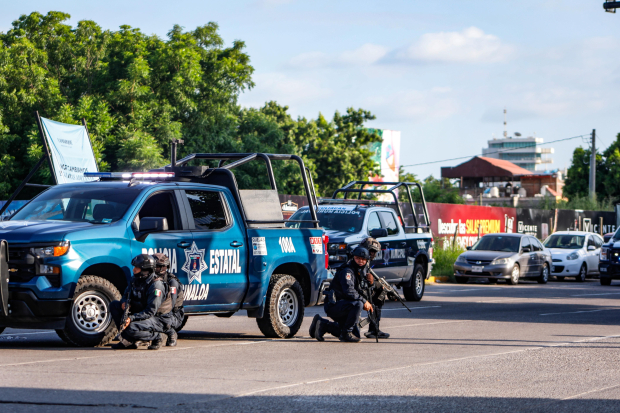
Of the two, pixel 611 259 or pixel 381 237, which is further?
pixel 611 259

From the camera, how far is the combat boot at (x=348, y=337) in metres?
11.3

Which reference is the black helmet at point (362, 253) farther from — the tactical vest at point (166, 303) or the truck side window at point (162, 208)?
the tactical vest at point (166, 303)

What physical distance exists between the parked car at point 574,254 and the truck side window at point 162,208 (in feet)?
71.7

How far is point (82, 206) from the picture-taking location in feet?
33.7

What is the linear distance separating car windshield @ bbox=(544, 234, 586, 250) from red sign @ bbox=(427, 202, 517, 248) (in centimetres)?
336

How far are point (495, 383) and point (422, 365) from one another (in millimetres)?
1249

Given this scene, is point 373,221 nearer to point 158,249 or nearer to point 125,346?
point 158,249

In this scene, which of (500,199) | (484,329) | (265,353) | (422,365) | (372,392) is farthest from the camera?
(500,199)

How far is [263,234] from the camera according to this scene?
11.2 metres

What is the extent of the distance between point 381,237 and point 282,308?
6454 mm

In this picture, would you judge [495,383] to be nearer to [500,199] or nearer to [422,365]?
[422,365]

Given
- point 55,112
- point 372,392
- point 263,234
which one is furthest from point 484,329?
point 55,112

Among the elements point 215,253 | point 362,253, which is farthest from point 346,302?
point 215,253

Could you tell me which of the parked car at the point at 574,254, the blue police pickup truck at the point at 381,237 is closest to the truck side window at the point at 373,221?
the blue police pickup truck at the point at 381,237
